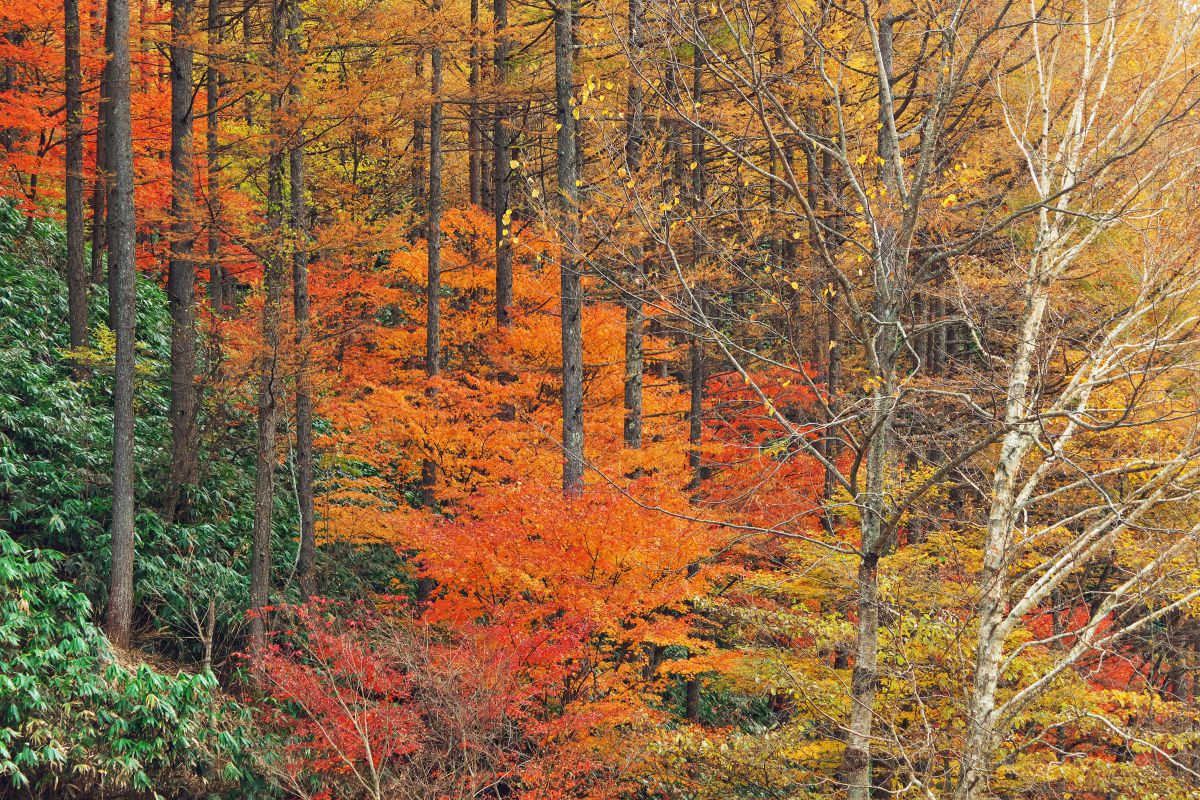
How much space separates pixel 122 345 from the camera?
35.1ft

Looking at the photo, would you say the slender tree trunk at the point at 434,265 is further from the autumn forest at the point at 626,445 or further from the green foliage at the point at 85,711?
the green foliage at the point at 85,711

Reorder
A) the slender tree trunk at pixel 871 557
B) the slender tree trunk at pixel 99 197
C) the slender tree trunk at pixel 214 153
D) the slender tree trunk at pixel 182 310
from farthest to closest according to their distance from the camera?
the slender tree trunk at pixel 99 197, the slender tree trunk at pixel 214 153, the slender tree trunk at pixel 182 310, the slender tree trunk at pixel 871 557

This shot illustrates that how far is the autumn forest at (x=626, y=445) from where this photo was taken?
5.98 meters

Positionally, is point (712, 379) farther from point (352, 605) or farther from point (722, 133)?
point (352, 605)

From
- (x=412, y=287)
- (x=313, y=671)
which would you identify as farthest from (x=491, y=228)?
(x=313, y=671)

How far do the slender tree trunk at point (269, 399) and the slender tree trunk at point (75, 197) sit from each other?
378cm

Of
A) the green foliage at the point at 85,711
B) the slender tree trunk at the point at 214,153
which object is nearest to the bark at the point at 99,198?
the slender tree trunk at the point at 214,153

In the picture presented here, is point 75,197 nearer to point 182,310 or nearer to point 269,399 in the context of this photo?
point 182,310

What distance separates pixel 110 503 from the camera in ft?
38.5

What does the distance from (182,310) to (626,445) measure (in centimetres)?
672

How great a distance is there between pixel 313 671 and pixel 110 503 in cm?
375

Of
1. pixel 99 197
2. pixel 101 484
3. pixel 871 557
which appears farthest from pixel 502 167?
pixel 871 557

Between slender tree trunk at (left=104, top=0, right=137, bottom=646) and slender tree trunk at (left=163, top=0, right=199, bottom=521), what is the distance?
4.94ft

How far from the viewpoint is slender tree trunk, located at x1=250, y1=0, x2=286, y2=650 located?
1165 centimetres
